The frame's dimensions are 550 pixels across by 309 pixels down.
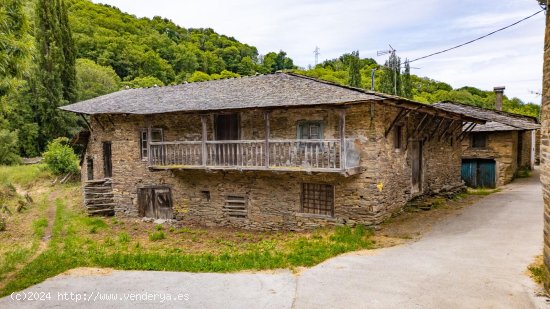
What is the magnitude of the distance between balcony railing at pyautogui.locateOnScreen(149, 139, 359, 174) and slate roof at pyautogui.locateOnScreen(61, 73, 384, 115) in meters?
1.33

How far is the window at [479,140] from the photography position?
2277cm

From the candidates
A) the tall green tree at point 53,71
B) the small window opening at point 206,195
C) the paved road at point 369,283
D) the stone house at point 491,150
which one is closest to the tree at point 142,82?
the tall green tree at point 53,71

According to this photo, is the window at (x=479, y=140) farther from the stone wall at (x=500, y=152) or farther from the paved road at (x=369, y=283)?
the paved road at (x=369, y=283)

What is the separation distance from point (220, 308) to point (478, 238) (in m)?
7.90

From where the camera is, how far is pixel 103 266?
986 centimetres

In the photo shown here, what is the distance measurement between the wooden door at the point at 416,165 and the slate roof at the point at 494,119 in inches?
188

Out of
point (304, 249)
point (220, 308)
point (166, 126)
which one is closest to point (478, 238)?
point (304, 249)

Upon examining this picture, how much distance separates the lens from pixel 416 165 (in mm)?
15961

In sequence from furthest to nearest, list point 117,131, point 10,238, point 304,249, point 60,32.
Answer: point 60,32, point 117,131, point 10,238, point 304,249

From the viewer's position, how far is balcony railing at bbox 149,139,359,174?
39.5 feet

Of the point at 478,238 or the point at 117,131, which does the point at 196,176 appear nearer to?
the point at 117,131

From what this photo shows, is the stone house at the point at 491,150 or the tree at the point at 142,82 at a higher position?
the tree at the point at 142,82

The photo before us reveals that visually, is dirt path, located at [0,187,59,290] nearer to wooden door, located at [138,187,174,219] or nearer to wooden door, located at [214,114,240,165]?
wooden door, located at [138,187,174,219]

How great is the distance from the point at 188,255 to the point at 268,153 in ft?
14.0
